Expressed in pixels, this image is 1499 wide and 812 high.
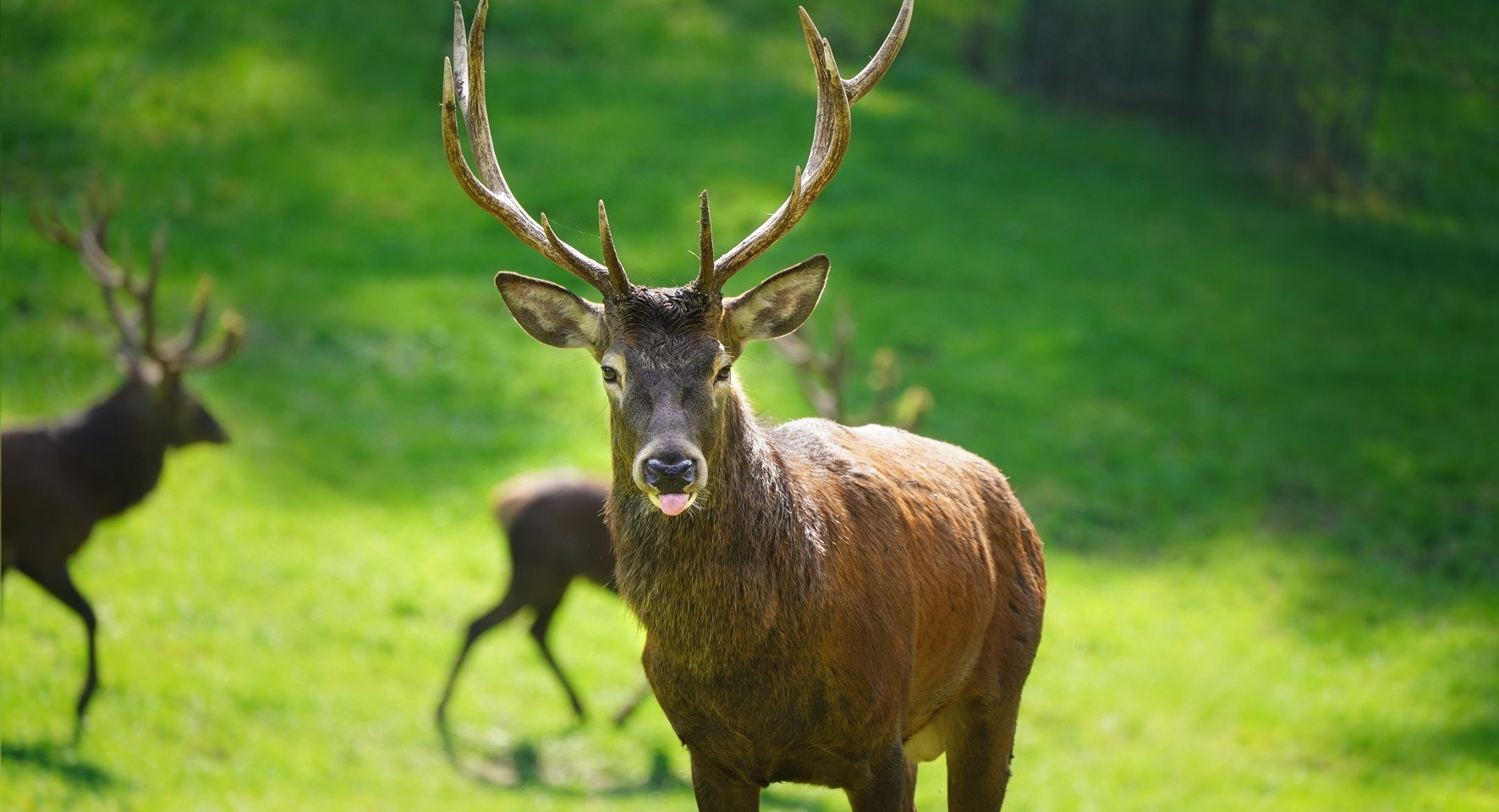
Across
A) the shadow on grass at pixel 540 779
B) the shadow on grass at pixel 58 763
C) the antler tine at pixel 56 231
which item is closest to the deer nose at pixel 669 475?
the shadow on grass at pixel 58 763

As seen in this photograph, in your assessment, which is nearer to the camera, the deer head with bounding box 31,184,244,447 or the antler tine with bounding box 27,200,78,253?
the deer head with bounding box 31,184,244,447

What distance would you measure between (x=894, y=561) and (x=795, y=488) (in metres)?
0.38

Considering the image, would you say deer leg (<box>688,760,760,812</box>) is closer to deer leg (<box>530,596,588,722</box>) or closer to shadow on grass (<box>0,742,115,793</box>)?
shadow on grass (<box>0,742,115,793</box>)

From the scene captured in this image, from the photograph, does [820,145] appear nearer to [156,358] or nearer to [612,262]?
[612,262]

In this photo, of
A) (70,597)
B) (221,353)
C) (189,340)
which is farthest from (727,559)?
(221,353)

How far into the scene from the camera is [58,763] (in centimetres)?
804

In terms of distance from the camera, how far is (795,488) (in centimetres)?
446

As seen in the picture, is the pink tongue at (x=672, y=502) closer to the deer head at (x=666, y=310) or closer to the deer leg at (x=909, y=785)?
the deer head at (x=666, y=310)

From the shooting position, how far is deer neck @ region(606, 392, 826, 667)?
4223 mm

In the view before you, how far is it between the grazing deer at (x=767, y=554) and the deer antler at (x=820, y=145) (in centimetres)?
1

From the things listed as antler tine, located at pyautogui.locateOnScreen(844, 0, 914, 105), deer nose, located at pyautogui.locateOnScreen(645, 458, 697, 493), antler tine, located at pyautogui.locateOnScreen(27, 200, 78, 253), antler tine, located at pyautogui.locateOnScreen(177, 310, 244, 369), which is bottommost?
antler tine, located at pyautogui.locateOnScreen(177, 310, 244, 369)

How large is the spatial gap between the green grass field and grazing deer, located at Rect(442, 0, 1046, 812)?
11.0 ft

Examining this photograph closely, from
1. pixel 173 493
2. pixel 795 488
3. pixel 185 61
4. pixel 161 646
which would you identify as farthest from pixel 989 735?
pixel 185 61

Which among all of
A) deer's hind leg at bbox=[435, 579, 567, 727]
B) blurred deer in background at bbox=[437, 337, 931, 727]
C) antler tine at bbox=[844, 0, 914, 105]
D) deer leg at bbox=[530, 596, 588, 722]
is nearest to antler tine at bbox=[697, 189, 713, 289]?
antler tine at bbox=[844, 0, 914, 105]
